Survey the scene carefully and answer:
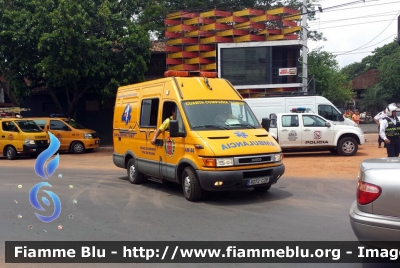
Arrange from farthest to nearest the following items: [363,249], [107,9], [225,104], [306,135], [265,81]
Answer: [265,81], [107,9], [306,135], [225,104], [363,249]

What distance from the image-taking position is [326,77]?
123 feet

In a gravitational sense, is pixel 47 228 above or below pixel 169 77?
below

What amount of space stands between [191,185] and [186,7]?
23.6m

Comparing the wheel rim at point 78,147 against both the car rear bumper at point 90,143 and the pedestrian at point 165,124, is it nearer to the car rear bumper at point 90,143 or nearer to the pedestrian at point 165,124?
the car rear bumper at point 90,143

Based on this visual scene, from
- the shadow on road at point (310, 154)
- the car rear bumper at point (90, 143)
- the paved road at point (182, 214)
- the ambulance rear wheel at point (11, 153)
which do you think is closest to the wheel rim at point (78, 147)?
the car rear bumper at point (90, 143)

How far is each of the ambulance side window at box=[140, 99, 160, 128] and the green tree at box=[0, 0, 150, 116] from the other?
36.6 feet

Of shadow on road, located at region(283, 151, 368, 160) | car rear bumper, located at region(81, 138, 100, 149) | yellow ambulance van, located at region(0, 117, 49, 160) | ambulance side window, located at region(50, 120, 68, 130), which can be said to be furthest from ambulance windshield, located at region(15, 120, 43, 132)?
shadow on road, located at region(283, 151, 368, 160)

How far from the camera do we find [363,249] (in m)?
5.54

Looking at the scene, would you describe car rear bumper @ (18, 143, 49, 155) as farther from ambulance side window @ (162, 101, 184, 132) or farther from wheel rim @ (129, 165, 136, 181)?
ambulance side window @ (162, 101, 184, 132)

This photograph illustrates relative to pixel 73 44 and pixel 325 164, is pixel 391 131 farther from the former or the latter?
pixel 73 44

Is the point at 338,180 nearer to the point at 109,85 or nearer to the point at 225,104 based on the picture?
the point at 225,104

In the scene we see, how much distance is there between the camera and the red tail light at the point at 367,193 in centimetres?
459

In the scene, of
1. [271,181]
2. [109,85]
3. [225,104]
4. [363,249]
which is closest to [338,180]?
[271,181]

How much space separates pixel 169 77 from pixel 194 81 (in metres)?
0.60
